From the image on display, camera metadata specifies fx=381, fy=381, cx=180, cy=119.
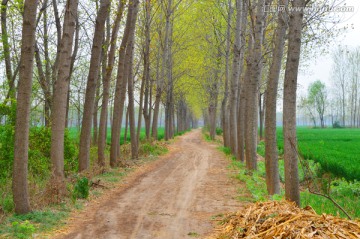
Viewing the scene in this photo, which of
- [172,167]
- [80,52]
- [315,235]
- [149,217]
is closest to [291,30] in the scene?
[315,235]

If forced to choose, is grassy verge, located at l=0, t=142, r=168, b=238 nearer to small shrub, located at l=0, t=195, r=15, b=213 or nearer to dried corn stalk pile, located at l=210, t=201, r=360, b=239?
small shrub, located at l=0, t=195, r=15, b=213

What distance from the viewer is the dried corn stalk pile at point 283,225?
5035 mm

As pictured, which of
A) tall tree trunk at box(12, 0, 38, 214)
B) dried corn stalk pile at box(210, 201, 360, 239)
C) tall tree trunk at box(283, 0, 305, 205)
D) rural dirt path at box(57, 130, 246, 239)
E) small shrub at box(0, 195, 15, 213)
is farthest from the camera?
small shrub at box(0, 195, 15, 213)

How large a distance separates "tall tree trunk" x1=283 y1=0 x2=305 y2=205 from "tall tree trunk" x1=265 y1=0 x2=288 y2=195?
64.3 inches

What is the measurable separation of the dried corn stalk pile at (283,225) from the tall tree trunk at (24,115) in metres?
3.76

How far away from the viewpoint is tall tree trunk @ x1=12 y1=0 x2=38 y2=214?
719 centimetres

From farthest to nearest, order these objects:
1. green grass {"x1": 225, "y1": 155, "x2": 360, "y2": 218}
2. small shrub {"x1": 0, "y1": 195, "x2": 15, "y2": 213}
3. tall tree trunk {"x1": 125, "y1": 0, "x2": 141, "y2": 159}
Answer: tall tree trunk {"x1": 125, "y1": 0, "x2": 141, "y2": 159}
green grass {"x1": 225, "y1": 155, "x2": 360, "y2": 218}
small shrub {"x1": 0, "y1": 195, "x2": 15, "y2": 213}

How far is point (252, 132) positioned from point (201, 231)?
8.29 metres

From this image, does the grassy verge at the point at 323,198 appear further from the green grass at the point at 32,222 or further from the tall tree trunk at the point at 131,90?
the tall tree trunk at the point at 131,90

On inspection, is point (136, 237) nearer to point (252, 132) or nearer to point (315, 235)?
point (315, 235)

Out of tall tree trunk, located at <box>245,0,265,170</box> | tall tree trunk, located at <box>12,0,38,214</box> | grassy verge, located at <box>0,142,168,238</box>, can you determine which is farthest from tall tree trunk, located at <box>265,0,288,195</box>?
tall tree trunk, located at <box>12,0,38,214</box>

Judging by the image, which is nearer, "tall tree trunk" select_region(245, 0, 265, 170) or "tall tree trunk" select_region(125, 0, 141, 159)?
"tall tree trunk" select_region(245, 0, 265, 170)

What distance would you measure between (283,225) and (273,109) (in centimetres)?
457

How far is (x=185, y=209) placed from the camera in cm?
861
